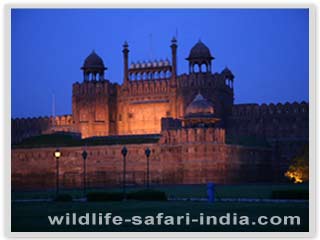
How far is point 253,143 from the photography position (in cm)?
5931

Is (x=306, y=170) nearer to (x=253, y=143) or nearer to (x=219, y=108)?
(x=253, y=143)

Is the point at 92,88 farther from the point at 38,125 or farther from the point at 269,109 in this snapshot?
the point at 269,109

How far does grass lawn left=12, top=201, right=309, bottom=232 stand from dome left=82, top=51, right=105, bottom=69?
39.9 m

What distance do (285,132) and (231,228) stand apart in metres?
42.7

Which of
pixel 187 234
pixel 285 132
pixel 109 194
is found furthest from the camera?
pixel 285 132

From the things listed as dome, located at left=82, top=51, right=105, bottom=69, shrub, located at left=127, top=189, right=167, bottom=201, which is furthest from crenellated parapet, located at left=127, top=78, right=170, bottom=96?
shrub, located at left=127, top=189, right=167, bottom=201

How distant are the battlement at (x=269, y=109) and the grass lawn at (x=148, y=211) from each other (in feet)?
121

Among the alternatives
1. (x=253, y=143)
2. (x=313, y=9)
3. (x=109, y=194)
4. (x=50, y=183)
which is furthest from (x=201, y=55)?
(x=313, y=9)

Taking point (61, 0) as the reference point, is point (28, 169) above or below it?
below

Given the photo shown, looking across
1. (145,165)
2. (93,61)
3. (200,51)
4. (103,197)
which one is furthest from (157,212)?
(93,61)

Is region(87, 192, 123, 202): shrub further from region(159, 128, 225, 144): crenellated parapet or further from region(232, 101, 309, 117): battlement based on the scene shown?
region(232, 101, 309, 117): battlement

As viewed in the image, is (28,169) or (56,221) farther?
(28,169)

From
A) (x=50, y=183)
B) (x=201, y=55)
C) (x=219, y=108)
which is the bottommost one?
(x=50, y=183)

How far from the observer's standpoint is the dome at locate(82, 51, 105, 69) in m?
68.4
